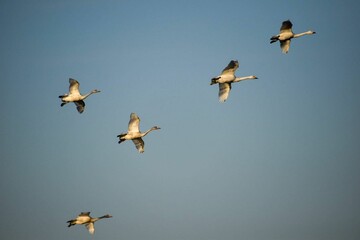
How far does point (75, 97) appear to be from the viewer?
104 metres

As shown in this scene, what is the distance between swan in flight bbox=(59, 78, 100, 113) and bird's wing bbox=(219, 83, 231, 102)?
45.1 feet

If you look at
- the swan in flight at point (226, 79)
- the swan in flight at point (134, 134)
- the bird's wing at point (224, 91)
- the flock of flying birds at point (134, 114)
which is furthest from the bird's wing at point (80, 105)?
the bird's wing at point (224, 91)

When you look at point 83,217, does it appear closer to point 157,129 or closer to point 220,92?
point 157,129

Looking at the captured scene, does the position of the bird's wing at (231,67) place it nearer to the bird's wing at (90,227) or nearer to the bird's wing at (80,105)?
the bird's wing at (80,105)

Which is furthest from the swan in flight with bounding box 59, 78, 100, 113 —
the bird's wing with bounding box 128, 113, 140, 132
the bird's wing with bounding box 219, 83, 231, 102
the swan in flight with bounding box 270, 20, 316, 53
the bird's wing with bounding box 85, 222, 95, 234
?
the swan in flight with bounding box 270, 20, 316, 53

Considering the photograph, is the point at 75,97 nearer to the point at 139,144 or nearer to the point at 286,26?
the point at 139,144

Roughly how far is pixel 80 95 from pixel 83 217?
11.8 metres

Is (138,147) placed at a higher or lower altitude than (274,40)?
lower

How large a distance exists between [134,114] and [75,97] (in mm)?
6104

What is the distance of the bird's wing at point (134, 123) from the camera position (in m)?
103

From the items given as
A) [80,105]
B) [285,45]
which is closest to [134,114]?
[80,105]

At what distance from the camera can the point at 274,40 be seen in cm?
10194

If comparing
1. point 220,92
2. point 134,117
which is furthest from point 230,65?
point 134,117

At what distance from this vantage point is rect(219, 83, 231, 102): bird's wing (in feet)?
327
